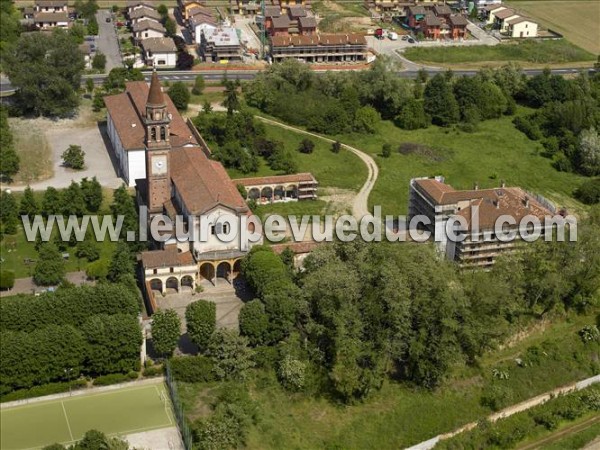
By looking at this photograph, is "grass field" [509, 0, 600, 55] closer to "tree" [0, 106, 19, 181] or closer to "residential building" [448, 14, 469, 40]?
"residential building" [448, 14, 469, 40]

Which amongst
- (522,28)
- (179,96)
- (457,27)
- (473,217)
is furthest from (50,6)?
(473,217)

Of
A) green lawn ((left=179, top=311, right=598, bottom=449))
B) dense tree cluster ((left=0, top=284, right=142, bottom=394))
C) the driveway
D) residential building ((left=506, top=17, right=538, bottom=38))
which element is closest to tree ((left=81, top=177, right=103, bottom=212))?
dense tree cluster ((left=0, top=284, right=142, bottom=394))

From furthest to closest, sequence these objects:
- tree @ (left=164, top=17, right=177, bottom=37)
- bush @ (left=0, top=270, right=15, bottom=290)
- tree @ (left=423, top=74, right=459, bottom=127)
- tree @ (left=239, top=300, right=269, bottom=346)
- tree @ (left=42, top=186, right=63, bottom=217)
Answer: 1. tree @ (left=164, top=17, right=177, bottom=37)
2. tree @ (left=423, top=74, right=459, bottom=127)
3. tree @ (left=42, top=186, right=63, bottom=217)
4. bush @ (left=0, top=270, right=15, bottom=290)
5. tree @ (left=239, top=300, right=269, bottom=346)

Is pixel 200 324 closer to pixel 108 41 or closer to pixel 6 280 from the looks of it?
pixel 6 280

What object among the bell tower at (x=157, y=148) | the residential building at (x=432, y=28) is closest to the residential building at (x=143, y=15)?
the residential building at (x=432, y=28)

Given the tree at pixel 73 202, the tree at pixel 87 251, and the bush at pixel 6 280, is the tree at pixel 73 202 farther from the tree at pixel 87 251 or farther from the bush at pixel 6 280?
the bush at pixel 6 280
